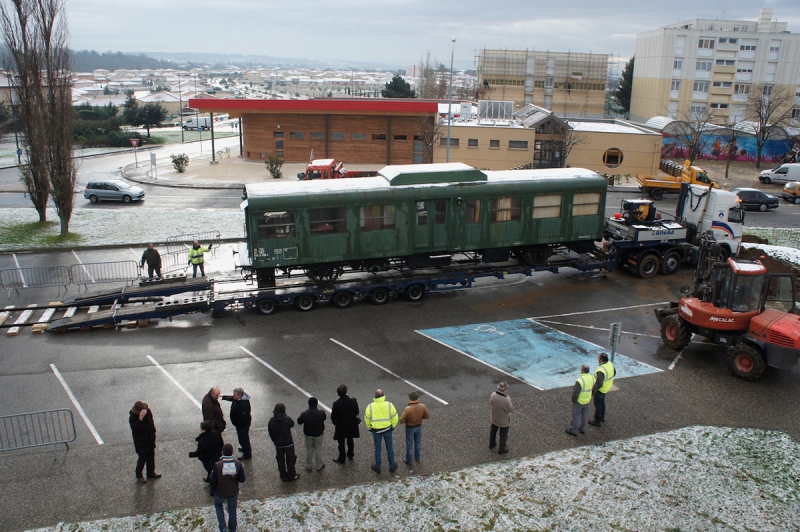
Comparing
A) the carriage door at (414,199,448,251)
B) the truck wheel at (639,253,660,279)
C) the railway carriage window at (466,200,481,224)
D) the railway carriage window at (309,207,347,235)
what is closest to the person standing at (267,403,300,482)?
the railway carriage window at (309,207,347,235)

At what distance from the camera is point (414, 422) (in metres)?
9.39

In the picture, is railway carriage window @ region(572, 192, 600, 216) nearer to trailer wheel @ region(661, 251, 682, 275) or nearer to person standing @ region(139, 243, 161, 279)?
trailer wheel @ region(661, 251, 682, 275)

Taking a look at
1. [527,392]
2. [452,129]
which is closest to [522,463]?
[527,392]

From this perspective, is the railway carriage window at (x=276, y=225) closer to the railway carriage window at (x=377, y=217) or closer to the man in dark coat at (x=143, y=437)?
the railway carriage window at (x=377, y=217)

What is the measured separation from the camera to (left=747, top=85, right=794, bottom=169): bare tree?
1736 inches

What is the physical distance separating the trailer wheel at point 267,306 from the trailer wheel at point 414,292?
3.76 meters

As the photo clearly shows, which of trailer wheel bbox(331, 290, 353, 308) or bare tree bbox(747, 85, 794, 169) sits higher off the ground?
bare tree bbox(747, 85, 794, 169)

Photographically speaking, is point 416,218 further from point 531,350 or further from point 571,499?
point 571,499

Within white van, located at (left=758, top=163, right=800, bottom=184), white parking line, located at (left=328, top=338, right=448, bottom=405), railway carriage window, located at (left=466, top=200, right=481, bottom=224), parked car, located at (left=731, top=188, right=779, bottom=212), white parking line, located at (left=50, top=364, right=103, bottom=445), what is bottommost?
white parking line, located at (left=50, top=364, right=103, bottom=445)

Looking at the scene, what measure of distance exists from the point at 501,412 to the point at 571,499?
1.64m

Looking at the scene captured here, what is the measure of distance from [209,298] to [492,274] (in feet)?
26.6

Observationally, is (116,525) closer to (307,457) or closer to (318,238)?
(307,457)

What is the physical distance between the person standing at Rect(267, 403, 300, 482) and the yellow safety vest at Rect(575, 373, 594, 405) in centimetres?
485

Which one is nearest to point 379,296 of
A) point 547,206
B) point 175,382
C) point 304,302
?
point 304,302
